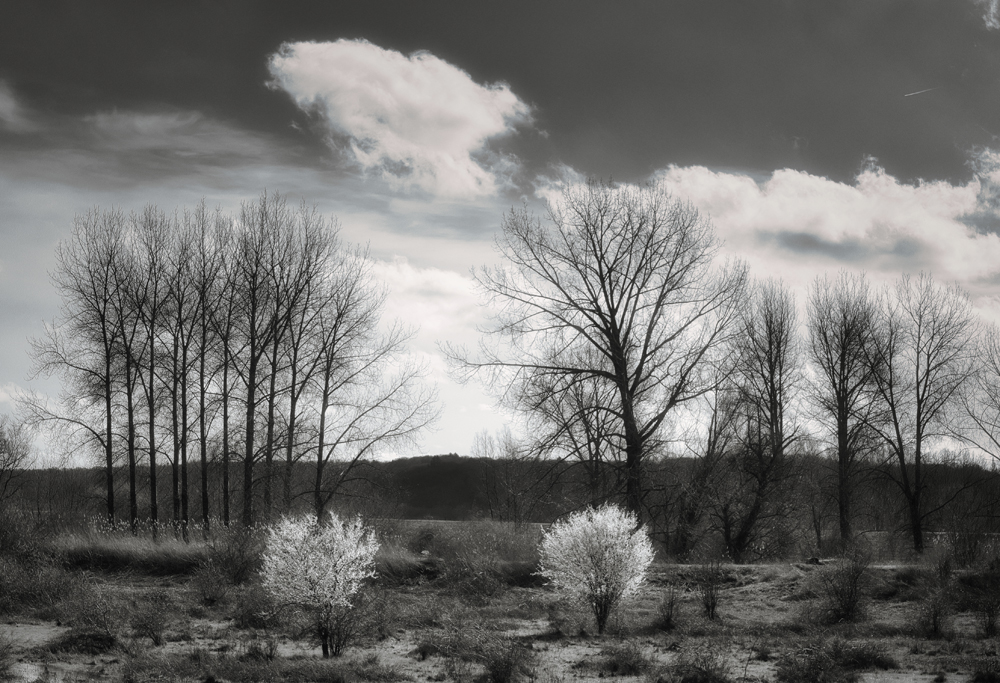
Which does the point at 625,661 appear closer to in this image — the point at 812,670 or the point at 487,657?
the point at 487,657

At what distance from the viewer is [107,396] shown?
23.6 metres

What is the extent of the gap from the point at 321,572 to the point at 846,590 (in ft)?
32.9

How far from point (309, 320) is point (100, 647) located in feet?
45.0

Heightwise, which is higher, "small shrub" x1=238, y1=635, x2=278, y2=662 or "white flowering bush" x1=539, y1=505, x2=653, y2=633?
"white flowering bush" x1=539, y1=505, x2=653, y2=633

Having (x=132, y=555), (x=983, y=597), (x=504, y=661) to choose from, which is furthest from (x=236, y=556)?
(x=983, y=597)

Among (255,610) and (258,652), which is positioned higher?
(258,652)

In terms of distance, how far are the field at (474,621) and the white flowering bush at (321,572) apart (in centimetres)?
33

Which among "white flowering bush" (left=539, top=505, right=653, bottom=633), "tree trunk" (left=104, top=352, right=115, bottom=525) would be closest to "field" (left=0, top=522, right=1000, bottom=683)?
"white flowering bush" (left=539, top=505, right=653, bottom=633)

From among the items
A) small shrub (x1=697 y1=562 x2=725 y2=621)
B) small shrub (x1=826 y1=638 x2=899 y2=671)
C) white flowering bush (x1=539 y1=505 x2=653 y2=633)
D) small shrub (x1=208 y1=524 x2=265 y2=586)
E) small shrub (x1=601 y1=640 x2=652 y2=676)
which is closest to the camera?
small shrub (x1=601 y1=640 x2=652 y2=676)

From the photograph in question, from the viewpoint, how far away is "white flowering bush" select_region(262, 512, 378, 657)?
9.61 m

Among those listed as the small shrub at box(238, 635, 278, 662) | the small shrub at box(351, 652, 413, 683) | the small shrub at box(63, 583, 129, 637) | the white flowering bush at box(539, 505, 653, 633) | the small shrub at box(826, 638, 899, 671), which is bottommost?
the small shrub at box(826, 638, 899, 671)

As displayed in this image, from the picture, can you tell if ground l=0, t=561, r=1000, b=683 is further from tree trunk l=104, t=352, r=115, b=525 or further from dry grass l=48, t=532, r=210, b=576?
tree trunk l=104, t=352, r=115, b=525

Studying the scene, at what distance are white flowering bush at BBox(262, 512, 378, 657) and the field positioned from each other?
333 millimetres

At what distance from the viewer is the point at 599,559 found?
1155cm
